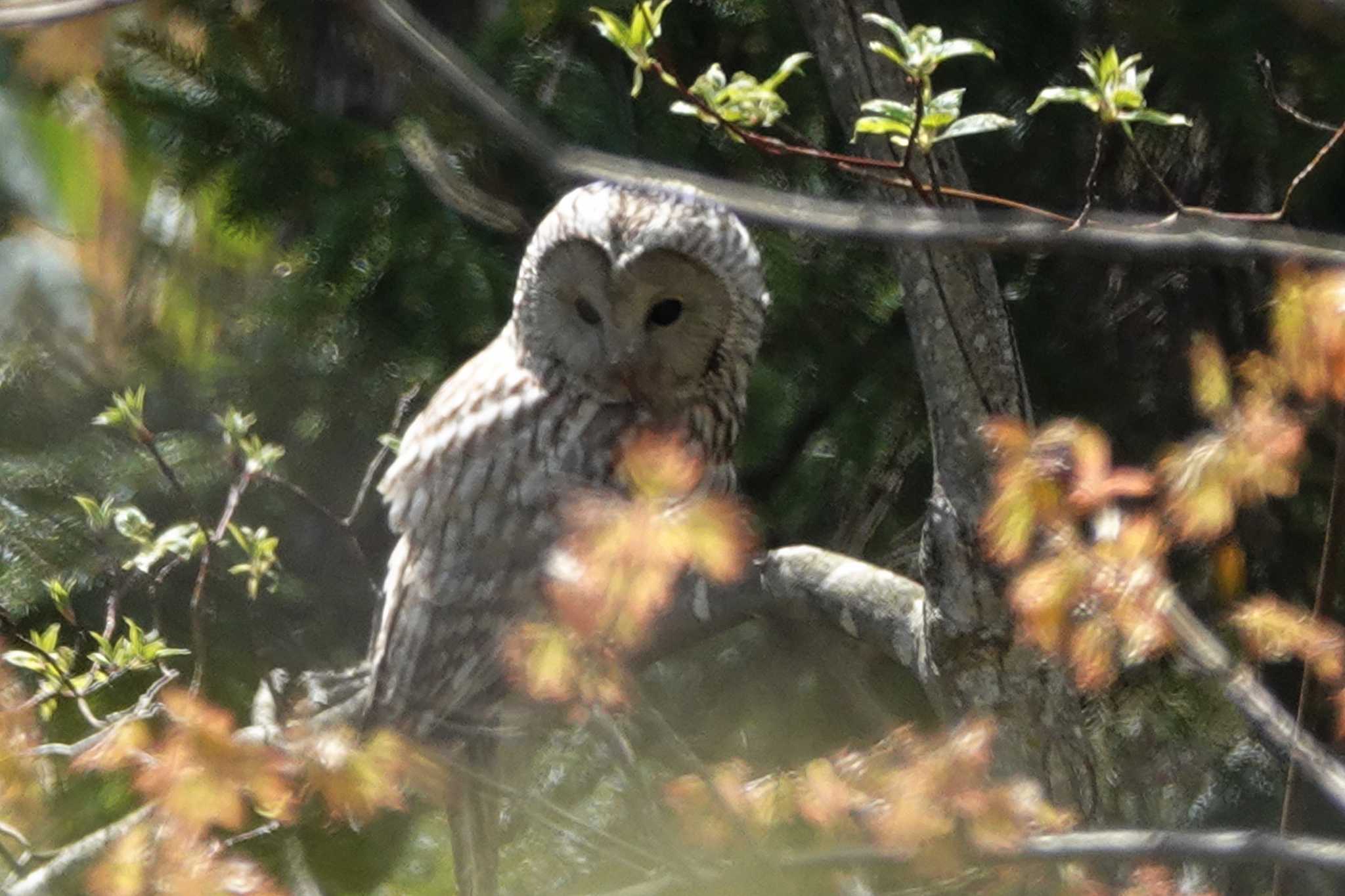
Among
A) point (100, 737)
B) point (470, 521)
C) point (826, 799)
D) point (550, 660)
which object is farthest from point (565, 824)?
point (470, 521)

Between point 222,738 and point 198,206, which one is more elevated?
point 198,206

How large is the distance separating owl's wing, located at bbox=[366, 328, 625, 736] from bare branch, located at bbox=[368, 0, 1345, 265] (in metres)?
1.63

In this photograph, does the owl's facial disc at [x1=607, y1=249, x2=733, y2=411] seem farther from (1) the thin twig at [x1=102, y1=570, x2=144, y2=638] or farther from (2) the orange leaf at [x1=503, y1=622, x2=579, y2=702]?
(2) the orange leaf at [x1=503, y1=622, x2=579, y2=702]

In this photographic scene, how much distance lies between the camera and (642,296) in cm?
283

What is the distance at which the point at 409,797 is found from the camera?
2.84m

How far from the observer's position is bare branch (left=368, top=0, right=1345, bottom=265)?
3.17ft

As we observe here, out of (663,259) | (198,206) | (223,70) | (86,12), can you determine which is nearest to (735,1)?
(663,259)

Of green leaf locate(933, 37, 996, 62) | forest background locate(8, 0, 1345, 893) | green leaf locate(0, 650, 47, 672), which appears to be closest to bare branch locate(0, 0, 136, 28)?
green leaf locate(933, 37, 996, 62)

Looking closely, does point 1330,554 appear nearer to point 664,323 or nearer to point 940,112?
point 940,112

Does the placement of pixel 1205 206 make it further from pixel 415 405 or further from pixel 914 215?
pixel 914 215

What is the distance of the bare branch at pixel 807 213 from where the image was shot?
966 mm

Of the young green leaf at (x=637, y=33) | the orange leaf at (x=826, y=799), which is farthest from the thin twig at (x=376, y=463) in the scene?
the young green leaf at (x=637, y=33)

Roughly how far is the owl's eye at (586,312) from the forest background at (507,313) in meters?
0.24

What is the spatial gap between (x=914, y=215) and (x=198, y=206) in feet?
7.40
